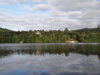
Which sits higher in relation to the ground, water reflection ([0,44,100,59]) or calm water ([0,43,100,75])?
calm water ([0,43,100,75])

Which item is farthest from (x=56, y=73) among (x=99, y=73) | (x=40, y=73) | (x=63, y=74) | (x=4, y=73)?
(x=4, y=73)

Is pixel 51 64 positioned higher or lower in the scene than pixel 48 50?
higher

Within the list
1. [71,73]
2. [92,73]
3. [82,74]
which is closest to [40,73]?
[71,73]

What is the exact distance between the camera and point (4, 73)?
16719 millimetres

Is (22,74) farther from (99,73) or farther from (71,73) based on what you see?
(99,73)

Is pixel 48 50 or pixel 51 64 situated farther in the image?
pixel 48 50

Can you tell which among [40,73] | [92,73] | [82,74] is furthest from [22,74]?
[92,73]

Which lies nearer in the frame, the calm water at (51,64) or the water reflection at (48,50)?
the calm water at (51,64)

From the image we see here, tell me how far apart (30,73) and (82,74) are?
22.0 feet

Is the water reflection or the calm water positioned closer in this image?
the calm water

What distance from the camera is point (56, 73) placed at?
649 inches

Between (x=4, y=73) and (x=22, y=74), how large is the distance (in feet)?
8.34

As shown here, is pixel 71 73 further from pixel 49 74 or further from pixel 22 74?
pixel 22 74

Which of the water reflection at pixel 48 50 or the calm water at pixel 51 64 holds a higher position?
the calm water at pixel 51 64
